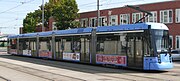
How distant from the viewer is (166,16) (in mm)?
47750

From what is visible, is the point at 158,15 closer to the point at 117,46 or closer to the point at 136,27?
the point at 117,46

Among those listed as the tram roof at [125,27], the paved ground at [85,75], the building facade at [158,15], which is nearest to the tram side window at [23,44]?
the building facade at [158,15]

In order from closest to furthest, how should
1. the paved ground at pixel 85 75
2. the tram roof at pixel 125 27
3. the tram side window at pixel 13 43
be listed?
1. the paved ground at pixel 85 75
2. the tram roof at pixel 125 27
3. the tram side window at pixel 13 43

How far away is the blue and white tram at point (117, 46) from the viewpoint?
21141 millimetres

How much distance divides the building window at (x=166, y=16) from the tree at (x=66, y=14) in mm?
17469

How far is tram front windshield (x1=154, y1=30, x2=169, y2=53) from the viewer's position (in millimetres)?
21289

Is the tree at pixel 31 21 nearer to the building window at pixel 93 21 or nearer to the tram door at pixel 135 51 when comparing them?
the building window at pixel 93 21

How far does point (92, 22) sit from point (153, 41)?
42.7 m

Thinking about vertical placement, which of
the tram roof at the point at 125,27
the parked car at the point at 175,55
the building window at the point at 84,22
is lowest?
the parked car at the point at 175,55

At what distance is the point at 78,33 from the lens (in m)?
29.3

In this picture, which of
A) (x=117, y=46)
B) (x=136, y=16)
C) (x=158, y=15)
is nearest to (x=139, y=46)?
(x=117, y=46)

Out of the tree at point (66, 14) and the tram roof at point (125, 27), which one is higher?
the tree at point (66, 14)

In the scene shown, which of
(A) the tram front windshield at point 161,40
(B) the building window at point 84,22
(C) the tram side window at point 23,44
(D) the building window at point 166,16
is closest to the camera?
(A) the tram front windshield at point 161,40

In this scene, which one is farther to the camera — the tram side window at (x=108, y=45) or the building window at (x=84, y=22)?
the building window at (x=84, y=22)
